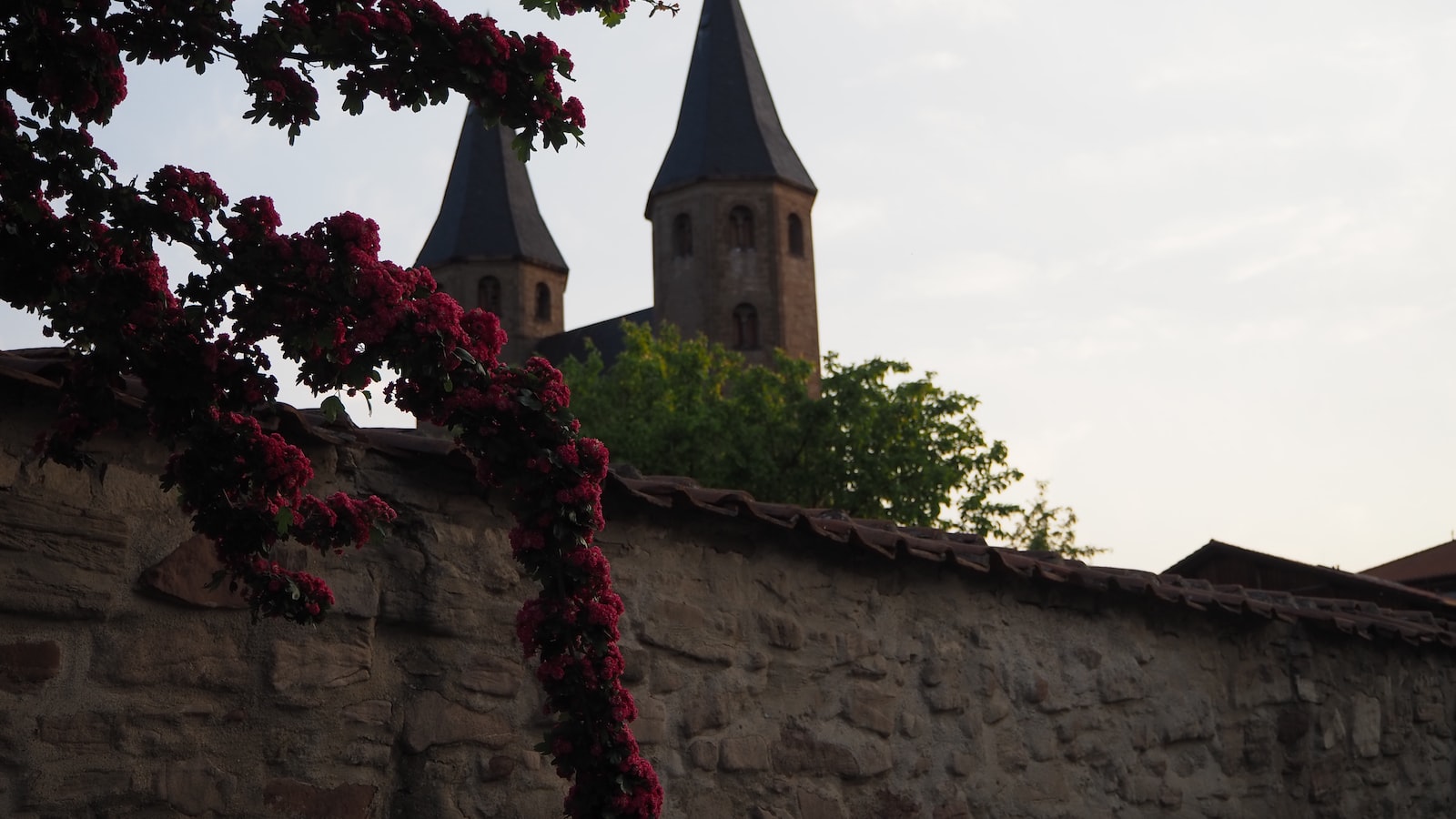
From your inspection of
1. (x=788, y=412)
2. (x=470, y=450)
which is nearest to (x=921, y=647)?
(x=470, y=450)

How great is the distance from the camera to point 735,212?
41.6m

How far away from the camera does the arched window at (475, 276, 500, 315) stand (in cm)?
4612

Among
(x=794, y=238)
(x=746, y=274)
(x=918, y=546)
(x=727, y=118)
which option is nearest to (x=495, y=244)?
(x=727, y=118)

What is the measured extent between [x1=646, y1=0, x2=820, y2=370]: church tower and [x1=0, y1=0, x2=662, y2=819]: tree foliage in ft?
123

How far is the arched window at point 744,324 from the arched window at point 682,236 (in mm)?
2381

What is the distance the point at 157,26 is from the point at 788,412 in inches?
1127

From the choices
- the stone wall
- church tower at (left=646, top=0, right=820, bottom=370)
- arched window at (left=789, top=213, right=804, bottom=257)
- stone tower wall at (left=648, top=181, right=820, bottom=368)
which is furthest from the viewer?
arched window at (left=789, top=213, right=804, bottom=257)

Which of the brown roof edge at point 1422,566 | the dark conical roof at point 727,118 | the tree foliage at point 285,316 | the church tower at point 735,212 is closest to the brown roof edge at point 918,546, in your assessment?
the tree foliage at point 285,316

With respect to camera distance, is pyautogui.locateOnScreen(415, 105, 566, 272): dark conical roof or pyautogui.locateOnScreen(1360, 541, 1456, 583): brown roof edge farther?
pyautogui.locateOnScreen(415, 105, 566, 272): dark conical roof

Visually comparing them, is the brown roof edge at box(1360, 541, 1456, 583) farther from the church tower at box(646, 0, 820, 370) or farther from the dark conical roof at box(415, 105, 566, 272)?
the dark conical roof at box(415, 105, 566, 272)

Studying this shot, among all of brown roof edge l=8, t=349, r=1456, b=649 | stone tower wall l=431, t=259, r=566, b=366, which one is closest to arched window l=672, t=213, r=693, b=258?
stone tower wall l=431, t=259, r=566, b=366

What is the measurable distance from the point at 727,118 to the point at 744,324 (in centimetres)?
579

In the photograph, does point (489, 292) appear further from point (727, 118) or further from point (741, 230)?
point (727, 118)

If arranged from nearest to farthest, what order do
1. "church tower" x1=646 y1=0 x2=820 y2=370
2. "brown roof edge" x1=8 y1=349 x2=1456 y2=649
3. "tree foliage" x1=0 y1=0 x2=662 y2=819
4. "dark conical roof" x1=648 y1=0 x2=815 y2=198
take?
"tree foliage" x1=0 y1=0 x2=662 y2=819
"brown roof edge" x1=8 y1=349 x2=1456 y2=649
"church tower" x1=646 y1=0 x2=820 y2=370
"dark conical roof" x1=648 y1=0 x2=815 y2=198
